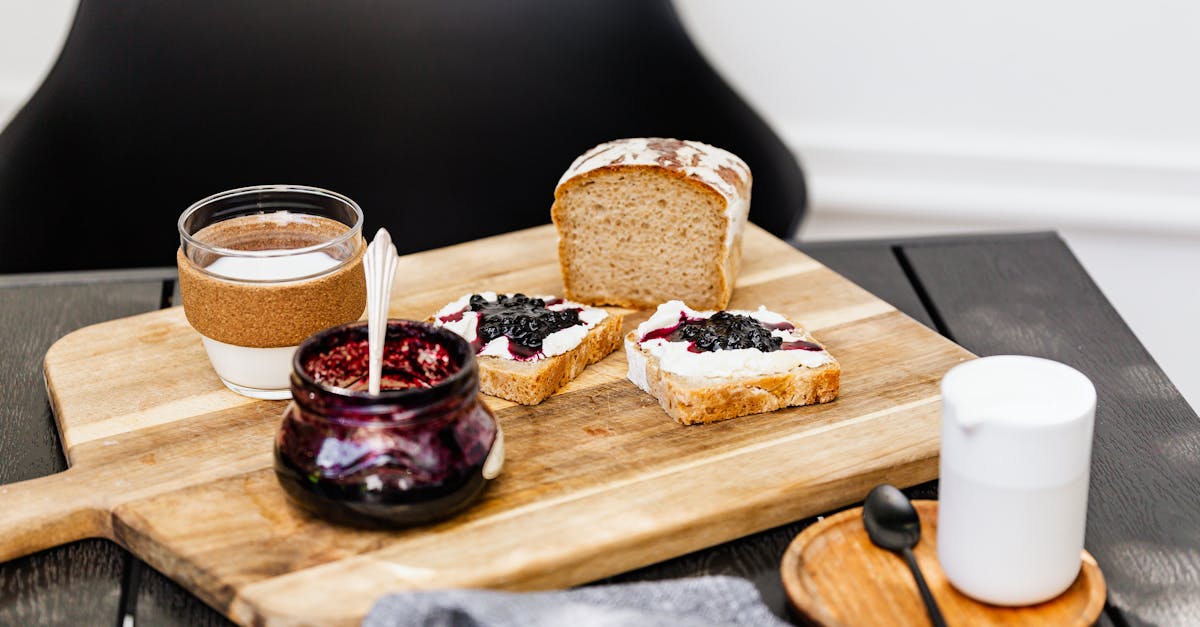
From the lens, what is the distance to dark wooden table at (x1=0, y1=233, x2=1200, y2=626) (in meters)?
1.36

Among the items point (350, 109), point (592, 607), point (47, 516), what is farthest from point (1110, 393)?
point (350, 109)

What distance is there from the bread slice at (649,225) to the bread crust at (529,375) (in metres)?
0.30

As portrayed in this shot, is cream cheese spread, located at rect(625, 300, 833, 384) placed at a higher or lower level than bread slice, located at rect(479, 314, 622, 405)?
higher

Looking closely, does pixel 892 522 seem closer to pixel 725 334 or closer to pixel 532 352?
pixel 725 334

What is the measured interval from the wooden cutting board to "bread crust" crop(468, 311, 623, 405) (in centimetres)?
2

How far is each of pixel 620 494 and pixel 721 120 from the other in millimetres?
1451

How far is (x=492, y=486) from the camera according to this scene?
1.48 metres

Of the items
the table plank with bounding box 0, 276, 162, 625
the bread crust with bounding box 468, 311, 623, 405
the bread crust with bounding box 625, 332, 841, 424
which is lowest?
the table plank with bounding box 0, 276, 162, 625

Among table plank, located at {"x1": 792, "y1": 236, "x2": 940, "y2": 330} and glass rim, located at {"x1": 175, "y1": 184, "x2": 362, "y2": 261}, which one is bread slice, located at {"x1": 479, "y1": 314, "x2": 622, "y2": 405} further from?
table plank, located at {"x1": 792, "y1": 236, "x2": 940, "y2": 330}

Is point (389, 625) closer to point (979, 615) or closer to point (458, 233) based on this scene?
point (979, 615)

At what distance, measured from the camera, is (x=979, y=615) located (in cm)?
127

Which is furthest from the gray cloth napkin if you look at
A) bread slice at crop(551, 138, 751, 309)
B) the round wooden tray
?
bread slice at crop(551, 138, 751, 309)

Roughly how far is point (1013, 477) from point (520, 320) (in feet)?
2.51

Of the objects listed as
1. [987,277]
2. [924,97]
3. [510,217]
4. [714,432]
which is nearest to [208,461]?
[714,432]
